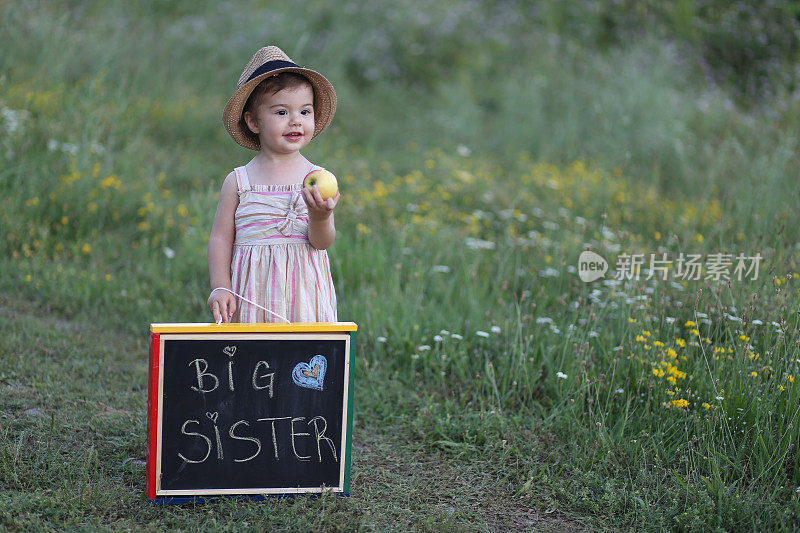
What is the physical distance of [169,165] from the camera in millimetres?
6328

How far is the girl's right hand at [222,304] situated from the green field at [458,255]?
0.66 meters

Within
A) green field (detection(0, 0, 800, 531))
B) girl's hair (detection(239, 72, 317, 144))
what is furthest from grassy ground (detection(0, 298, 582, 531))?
girl's hair (detection(239, 72, 317, 144))

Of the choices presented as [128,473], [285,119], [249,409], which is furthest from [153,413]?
[285,119]

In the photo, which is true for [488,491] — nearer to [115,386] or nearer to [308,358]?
[308,358]

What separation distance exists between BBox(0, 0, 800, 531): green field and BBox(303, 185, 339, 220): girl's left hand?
3.29 feet

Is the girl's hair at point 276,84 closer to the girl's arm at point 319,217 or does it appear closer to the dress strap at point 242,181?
the dress strap at point 242,181

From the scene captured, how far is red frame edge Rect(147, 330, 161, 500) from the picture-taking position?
8.04ft

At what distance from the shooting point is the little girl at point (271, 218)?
2.62m

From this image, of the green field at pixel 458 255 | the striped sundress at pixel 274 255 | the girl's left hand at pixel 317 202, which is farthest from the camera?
the green field at pixel 458 255

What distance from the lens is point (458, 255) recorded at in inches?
191

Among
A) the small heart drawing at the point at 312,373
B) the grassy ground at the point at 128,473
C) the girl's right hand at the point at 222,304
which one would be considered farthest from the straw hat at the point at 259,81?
the grassy ground at the point at 128,473

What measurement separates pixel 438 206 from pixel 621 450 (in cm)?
306

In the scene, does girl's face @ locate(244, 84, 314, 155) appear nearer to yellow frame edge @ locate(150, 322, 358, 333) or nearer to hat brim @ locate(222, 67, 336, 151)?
hat brim @ locate(222, 67, 336, 151)

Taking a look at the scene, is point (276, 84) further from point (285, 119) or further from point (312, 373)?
point (312, 373)
